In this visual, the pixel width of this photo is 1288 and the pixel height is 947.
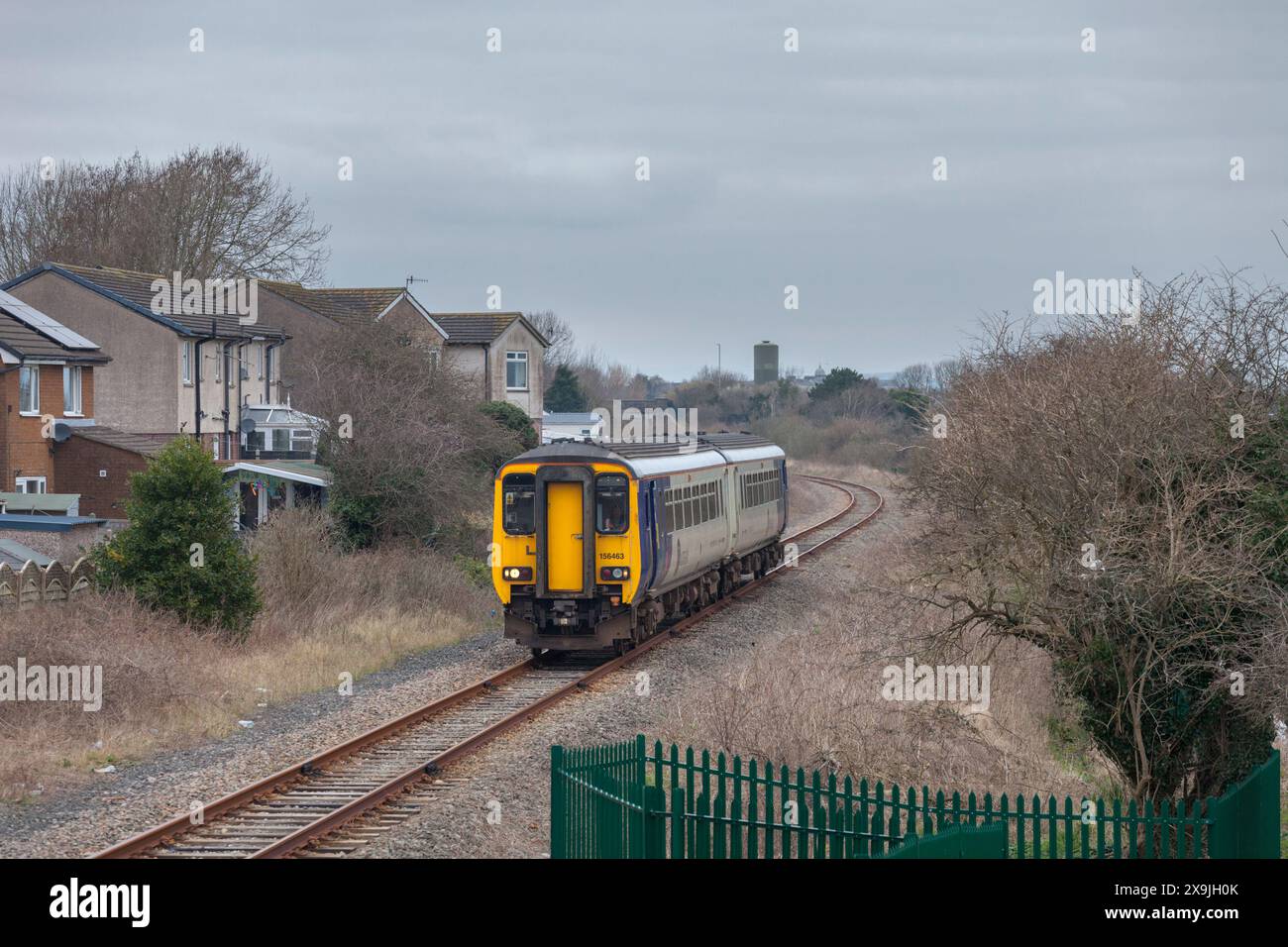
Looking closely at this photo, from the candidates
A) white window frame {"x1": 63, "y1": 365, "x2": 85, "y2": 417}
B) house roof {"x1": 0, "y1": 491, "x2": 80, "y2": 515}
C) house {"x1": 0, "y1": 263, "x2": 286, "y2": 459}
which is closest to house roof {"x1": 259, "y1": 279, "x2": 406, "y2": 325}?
house {"x1": 0, "y1": 263, "x2": 286, "y2": 459}

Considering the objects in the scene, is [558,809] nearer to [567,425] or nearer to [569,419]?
[567,425]

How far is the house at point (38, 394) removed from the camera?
101 ft

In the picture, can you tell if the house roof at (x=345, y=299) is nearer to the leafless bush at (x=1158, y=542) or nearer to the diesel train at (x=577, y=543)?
the diesel train at (x=577, y=543)

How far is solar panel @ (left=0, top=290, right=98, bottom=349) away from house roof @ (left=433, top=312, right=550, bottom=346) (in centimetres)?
1529

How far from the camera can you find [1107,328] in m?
16.6

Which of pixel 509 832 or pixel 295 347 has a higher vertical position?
pixel 295 347

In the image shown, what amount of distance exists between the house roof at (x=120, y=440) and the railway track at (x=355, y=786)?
15392 mm

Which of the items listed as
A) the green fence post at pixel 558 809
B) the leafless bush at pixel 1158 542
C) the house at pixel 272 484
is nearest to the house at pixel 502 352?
the house at pixel 272 484

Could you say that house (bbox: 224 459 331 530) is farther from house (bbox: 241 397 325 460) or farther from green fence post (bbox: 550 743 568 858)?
green fence post (bbox: 550 743 568 858)

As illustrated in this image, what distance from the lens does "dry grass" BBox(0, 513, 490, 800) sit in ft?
45.6

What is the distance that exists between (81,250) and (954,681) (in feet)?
153

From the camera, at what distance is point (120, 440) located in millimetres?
31750

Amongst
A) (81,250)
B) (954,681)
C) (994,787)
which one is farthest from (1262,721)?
(81,250)
